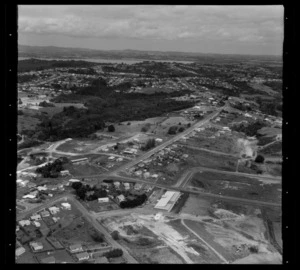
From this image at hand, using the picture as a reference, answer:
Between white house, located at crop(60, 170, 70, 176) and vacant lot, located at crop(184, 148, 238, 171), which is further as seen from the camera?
vacant lot, located at crop(184, 148, 238, 171)

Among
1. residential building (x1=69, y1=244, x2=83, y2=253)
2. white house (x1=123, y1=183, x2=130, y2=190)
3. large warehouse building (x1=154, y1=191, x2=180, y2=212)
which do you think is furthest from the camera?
white house (x1=123, y1=183, x2=130, y2=190)

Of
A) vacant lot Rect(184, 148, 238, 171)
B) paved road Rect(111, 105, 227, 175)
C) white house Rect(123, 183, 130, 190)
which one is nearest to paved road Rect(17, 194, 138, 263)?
white house Rect(123, 183, 130, 190)

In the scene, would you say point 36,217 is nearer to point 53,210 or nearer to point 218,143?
point 53,210

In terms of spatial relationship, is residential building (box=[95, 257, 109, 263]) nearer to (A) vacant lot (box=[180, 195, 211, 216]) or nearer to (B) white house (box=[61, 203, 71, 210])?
(B) white house (box=[61, 203, 71, 210])

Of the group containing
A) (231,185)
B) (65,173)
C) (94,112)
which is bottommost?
(231,185)

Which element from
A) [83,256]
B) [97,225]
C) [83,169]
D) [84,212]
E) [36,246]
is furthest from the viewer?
[83,169]

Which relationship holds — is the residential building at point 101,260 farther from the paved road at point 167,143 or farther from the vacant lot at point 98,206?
the paved road at point 167,143

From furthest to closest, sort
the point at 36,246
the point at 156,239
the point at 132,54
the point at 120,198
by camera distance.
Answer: the point at 120,198 < the point at 156,239 < the point at 132,54 < the point at 36,246

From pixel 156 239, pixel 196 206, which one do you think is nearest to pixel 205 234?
pixel 196 206
